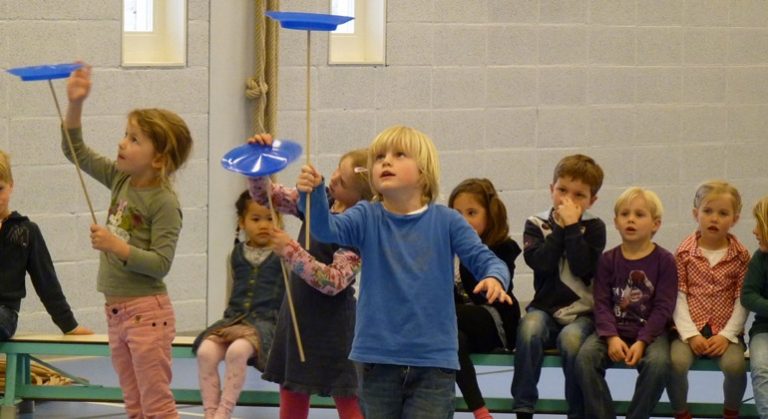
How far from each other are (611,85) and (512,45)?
0.74m

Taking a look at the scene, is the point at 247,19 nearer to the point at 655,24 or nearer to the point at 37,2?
the point at 37,2

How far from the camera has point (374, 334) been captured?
388cm

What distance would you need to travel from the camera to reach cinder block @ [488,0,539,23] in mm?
7867

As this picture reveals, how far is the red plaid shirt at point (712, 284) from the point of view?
16.7 feet

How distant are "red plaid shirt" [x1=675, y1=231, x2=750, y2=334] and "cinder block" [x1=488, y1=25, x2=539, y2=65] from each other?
9.63 feet

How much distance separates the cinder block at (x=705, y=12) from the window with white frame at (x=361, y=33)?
6.72 feet

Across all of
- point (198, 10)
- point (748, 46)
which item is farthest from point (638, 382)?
point (748, 46)

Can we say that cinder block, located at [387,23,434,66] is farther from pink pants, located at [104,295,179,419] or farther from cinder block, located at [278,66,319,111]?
pink pants, located at [104,295,179,419]

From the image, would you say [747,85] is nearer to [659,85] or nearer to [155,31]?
A: [659,85]

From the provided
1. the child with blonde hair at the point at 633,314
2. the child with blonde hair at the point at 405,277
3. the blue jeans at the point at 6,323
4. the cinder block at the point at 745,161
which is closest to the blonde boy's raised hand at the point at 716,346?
the child with blonde hair at the point at 633,314

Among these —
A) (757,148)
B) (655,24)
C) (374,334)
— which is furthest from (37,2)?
(757,148)

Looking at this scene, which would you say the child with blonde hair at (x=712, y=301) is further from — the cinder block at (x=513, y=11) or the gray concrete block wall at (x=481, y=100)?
the cinder block at (x=513, y=11)

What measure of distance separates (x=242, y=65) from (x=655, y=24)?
8.77 feet

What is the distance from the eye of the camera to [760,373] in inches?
194
